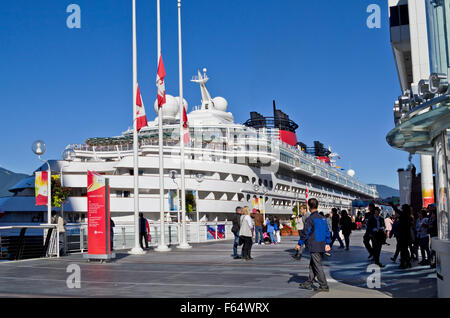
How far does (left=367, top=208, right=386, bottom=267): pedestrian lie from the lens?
13.1 meters

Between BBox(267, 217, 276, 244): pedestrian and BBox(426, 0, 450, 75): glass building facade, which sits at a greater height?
BBox(426, 0, 450, 75): glass building facade

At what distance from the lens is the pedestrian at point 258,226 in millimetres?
23547

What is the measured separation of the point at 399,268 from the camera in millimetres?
13039

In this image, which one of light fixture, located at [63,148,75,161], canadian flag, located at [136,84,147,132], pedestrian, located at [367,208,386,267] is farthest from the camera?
light fixture, located at [63,148,75,161]

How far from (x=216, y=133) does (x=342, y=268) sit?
142 feet

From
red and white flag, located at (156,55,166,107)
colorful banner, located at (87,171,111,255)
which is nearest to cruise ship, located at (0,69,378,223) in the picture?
red and white flag, located at (156,55,166,107)

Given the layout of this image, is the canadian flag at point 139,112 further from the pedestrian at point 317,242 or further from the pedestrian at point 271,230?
the pedestrian at point 317,242

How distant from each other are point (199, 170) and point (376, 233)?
32868 millimetres

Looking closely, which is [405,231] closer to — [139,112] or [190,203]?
[139,112]

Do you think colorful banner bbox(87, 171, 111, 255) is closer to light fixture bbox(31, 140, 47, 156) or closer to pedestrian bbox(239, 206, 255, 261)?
light fixture bbox(31, 140, 47, 156)

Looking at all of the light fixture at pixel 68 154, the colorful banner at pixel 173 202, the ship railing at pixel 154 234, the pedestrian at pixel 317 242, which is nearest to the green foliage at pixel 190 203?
the colorful banner at pixel 173 202

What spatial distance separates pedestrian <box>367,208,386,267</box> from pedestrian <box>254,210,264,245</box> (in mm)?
10011

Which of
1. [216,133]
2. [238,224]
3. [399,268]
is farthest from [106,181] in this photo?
[216,133]
